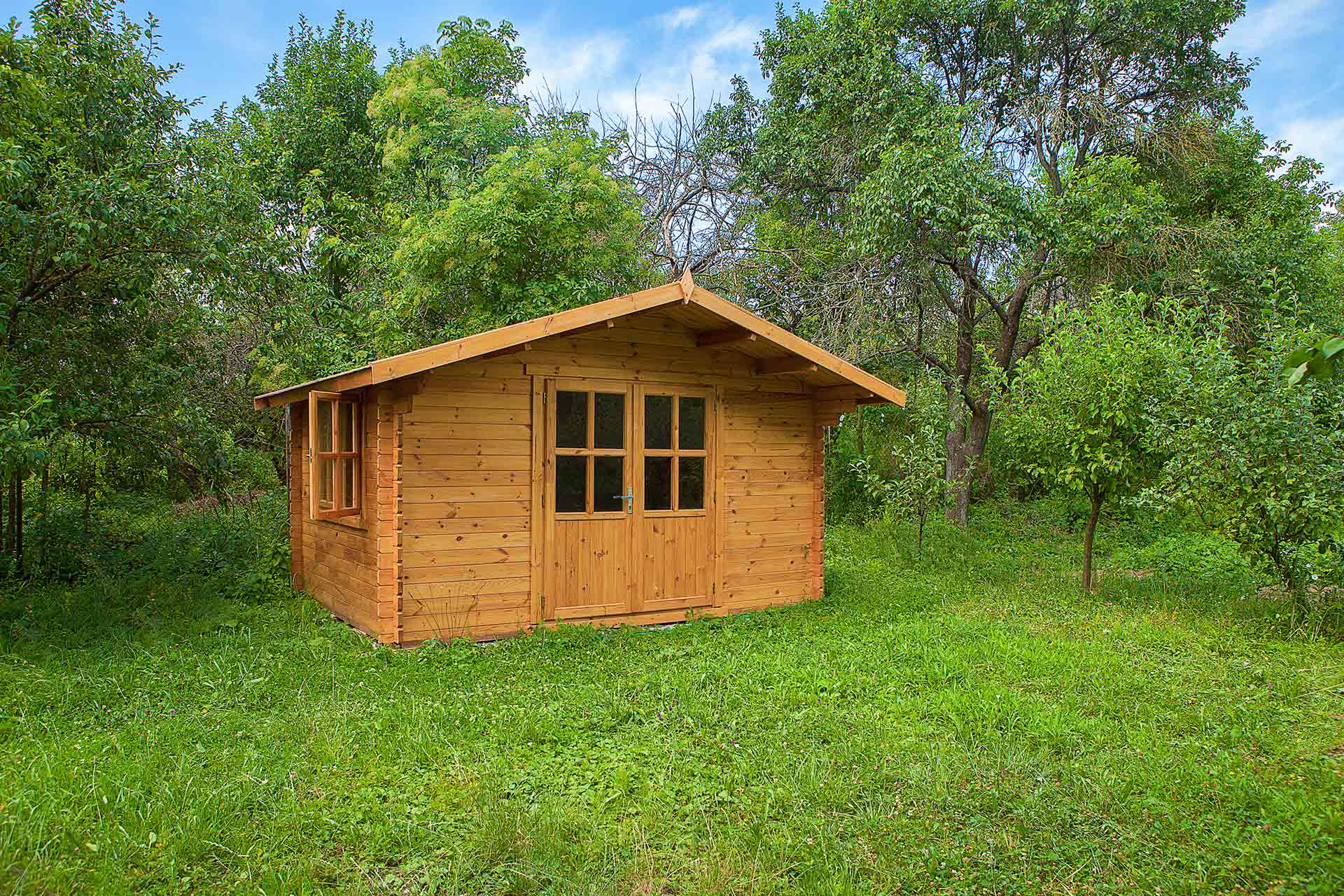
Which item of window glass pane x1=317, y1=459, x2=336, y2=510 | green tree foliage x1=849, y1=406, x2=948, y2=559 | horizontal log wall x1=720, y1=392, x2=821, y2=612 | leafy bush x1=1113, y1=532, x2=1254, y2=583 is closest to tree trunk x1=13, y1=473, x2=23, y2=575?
window glass pane x1=317, y1=459, x2=336, y2=510

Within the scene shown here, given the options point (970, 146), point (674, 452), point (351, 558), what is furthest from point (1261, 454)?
point (351, 558)

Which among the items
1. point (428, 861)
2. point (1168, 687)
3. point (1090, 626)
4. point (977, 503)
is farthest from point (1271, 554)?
point (977, 503)

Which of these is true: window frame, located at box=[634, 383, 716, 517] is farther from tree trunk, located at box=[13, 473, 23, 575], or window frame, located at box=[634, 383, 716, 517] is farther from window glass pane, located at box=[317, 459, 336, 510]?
tree trunk, located at box=[13, 473, 23, 575]

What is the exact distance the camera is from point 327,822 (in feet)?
11.7

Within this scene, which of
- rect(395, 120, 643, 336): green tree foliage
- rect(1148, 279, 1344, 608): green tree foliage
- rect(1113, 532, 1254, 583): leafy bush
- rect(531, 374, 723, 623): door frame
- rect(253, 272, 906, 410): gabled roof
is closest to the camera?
rect(253, 272, 906, 410): gabled roof

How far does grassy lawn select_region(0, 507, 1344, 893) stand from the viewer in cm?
326

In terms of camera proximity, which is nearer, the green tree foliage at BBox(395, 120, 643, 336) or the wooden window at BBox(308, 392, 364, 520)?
the wooden window at BBox(308, 392, 364, 520)

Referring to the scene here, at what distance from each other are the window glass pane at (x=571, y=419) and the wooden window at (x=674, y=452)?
1.97ft

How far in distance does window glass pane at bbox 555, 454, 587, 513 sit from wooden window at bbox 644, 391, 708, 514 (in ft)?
1.97

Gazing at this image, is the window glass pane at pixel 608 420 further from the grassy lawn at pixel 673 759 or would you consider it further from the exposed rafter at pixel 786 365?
the grassy lawn at pixel 673 759

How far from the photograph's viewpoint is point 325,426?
292 inches

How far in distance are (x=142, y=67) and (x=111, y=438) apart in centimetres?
354

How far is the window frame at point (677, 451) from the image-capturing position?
7504 millimetres

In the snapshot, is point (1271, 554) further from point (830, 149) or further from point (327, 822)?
point (830, 149)
